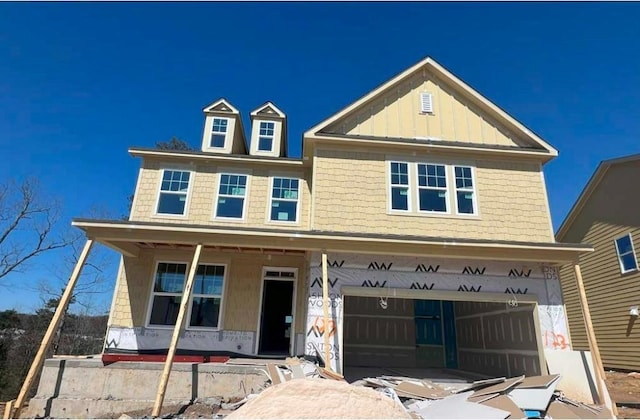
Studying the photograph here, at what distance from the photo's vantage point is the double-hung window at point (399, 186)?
1016cm

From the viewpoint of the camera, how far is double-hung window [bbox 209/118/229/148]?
1197 centimetres

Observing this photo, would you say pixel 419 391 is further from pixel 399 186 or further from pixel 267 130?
pixel 267 130

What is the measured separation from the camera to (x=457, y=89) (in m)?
11.7

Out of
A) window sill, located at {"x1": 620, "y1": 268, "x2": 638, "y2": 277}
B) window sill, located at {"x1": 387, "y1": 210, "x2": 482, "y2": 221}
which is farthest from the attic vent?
window sill, located at {"x1": 620, "y1": 268, "x2": 638, "y2": 277}

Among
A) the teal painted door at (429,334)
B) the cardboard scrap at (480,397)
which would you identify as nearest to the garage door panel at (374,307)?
the teal painted door at (429,334)

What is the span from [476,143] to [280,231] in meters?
6.49

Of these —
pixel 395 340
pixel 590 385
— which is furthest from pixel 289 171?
pixel 590 385

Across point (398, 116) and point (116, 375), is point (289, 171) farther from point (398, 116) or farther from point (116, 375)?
point (116, 375)

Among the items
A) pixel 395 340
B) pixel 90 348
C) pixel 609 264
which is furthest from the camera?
pixel 90 348

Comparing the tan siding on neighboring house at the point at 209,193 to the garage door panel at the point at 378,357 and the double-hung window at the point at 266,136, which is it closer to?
the double-hung window at the point at 266,136

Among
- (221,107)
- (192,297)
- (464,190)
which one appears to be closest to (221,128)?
(221,107)

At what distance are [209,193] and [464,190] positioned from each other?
7379 mm

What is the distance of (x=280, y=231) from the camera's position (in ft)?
27.9

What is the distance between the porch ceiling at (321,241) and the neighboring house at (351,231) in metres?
0.03
